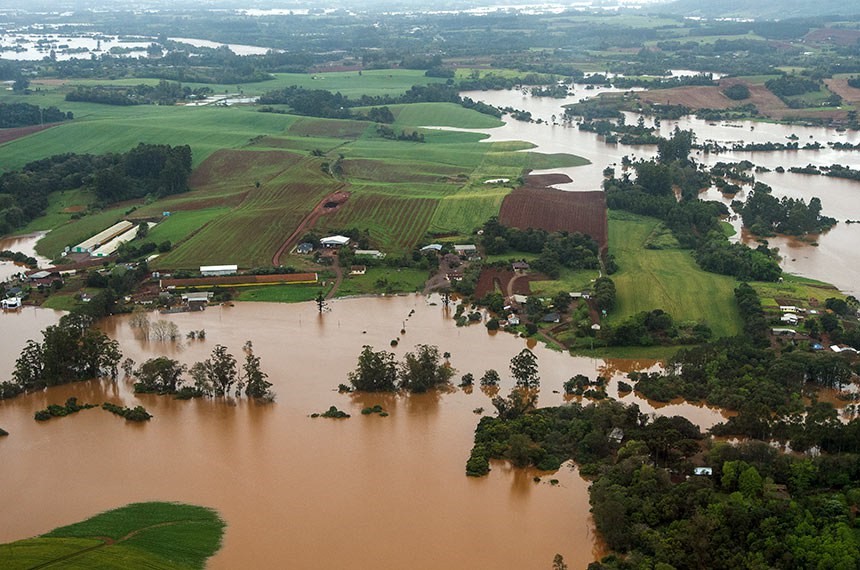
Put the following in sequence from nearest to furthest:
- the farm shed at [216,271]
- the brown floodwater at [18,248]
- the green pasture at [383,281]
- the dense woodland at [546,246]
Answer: the green pasture at [383,281], the farm shed at [216,271], the dense woodland at [546,246], the brown floodwater at [18,248]

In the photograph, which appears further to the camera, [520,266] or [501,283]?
[520,266]

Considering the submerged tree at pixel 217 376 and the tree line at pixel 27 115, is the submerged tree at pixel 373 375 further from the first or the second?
the tree line at pixel 27 115

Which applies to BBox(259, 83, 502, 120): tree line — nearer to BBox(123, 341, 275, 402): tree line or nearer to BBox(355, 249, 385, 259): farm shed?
BBox(355, 249, 385, 259): farm shed

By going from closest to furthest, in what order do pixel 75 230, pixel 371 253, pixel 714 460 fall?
pixel 714 460 → pixel 371 253 → pixel 75 230

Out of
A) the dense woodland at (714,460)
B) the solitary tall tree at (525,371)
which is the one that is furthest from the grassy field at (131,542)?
the solitary tall tree at (525,371)

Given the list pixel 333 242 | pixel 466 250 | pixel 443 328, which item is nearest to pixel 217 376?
pixel 443 328

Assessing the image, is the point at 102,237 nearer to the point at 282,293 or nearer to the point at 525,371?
the point at 282,293

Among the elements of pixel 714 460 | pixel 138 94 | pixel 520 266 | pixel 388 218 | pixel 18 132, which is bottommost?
pixel 714 460
